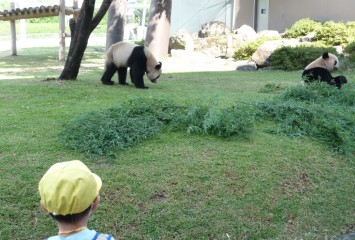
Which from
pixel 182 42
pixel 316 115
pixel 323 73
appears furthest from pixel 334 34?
pixel 316 115

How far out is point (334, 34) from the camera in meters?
16.8

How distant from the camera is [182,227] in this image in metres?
4.18

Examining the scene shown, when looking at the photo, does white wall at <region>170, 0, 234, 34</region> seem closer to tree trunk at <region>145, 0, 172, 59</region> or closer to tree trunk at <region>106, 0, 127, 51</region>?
tree trunk at <region>145, 0, 172, 59</region>

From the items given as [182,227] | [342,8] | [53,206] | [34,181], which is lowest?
[182,227]

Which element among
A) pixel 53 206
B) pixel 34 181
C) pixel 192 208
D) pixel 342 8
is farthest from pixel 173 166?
pixel 342 8

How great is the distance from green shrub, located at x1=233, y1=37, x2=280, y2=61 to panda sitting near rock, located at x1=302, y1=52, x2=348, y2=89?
776 cm

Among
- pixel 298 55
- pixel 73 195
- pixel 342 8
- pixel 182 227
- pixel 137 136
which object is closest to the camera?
pixel 73 195

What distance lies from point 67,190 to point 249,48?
1654 centimetres

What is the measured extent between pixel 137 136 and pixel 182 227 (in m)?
1.58

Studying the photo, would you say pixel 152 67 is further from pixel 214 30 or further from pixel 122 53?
pixel 214 30

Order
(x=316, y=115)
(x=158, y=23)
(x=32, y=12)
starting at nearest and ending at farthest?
A: (x=316, y=115) → (x=158, y=23) → (x=32, y=12)

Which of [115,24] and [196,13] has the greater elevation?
[196,13]

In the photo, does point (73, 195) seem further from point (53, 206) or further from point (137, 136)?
point (137, 136)

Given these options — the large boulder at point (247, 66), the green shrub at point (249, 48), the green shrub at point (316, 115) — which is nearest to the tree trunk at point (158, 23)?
the large boulder at point (247, 66)
